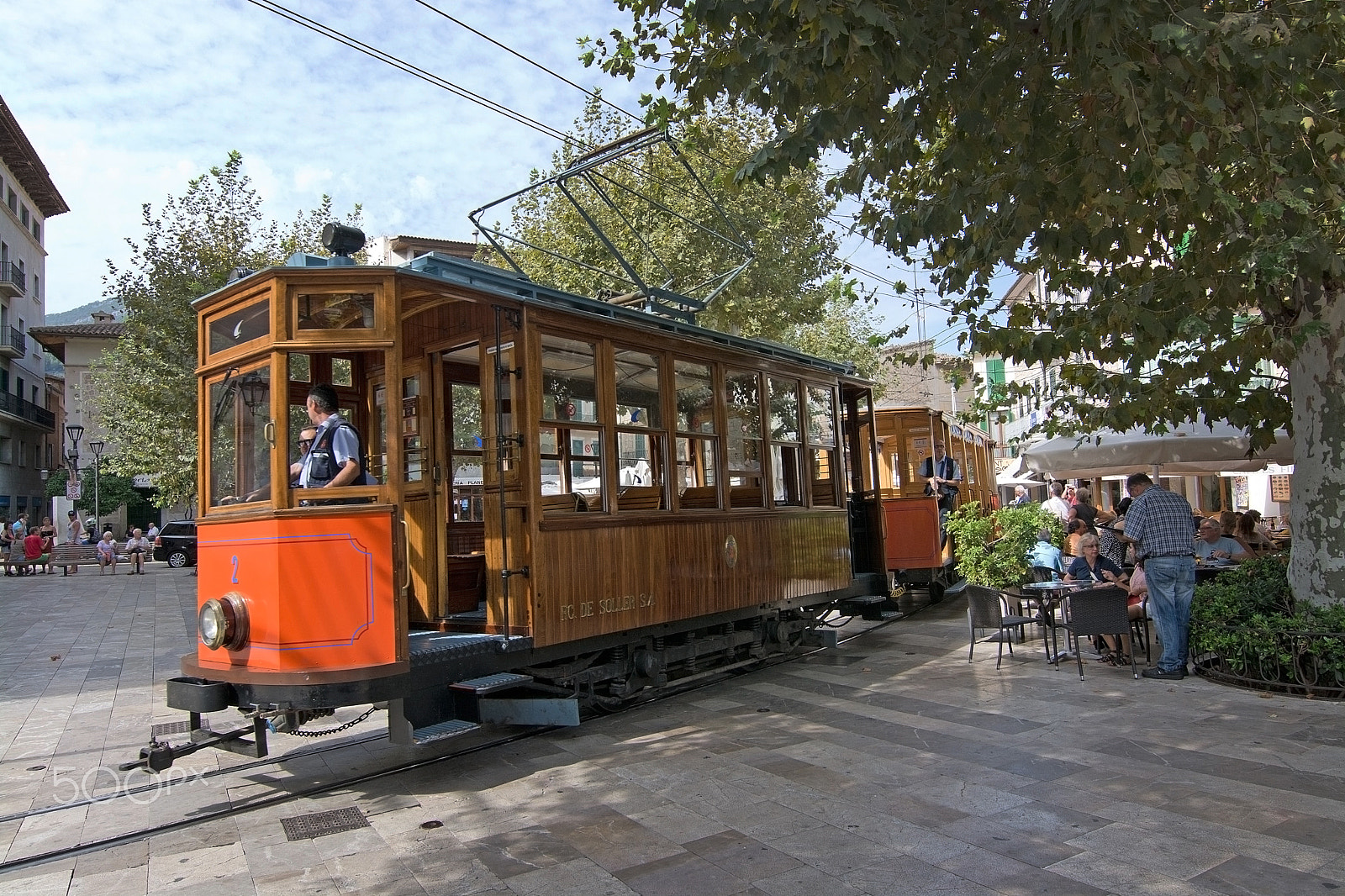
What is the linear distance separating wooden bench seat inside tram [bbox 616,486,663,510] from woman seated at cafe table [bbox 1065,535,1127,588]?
14.6 ft

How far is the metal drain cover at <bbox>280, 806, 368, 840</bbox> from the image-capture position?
16.2 feet

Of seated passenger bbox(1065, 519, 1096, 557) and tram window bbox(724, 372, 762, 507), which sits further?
seated passenger bbox(1065, 519, 1096, 557)

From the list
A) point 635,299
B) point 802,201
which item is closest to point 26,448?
point 802,201

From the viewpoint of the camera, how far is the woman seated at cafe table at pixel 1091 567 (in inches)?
360

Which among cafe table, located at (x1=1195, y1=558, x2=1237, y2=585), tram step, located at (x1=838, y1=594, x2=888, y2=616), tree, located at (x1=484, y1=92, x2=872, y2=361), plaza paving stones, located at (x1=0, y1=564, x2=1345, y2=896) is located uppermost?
tree, located at (x1=484, y1=92, x2=872, y2=361)

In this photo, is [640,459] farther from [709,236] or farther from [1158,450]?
[709,236]

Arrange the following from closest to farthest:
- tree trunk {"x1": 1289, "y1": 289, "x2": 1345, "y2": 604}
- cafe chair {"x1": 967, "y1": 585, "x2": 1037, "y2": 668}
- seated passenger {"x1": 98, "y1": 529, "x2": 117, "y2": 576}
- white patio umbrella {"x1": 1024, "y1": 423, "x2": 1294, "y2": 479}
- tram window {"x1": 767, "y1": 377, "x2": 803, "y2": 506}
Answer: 1. tree trunk {"x1": 1289, "y1": 289, "x2": 1345, "y2": 604}
2. cafe chair {"x1": 967, "y1": 585, "x2": 1037, "y2": 668}
3. tram window {"x1": 767, "y1": 377, "x2": 803, "y2": 506}
4. white patio umbrella {"x1": 1024, "y1": 423, "x2": 1294, "y2": 479}
5. seated passenger {"x1": 98, "y1": 529, "x2": 117, "y2": 576}

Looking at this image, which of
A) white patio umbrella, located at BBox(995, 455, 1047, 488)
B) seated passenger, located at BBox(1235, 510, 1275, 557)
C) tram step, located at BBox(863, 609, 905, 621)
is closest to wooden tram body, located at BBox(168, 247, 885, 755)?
tram step, located at BBox(863, 609, 905, 621)

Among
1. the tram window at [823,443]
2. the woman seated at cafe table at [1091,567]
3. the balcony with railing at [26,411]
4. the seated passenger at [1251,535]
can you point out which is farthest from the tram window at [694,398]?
the balcony with railing at [26,411]

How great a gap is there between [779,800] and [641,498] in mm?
2801

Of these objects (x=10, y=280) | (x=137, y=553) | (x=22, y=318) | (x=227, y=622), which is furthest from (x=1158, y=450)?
(x=22, y=318)

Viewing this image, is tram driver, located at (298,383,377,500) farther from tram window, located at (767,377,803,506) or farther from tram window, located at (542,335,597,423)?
tram window, located at (767,377,803,506)

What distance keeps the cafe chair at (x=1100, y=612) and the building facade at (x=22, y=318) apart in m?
43.4

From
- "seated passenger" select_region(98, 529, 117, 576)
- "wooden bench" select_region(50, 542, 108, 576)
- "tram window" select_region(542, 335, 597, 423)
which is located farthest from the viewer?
"seated passenger" select_region(98, 529, 117, 576)
